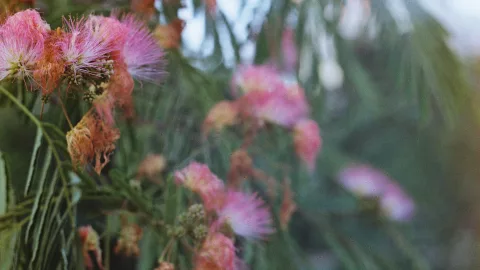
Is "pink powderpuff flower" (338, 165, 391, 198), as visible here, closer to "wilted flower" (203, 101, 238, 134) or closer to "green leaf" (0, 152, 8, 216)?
"wilted flower" (203, 101, 238, 134)

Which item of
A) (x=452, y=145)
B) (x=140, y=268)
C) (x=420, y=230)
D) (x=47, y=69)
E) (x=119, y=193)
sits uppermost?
(x=47, y=69)

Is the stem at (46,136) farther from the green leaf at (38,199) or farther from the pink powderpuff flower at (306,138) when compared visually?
the pink powderpuff flower at (306,138)

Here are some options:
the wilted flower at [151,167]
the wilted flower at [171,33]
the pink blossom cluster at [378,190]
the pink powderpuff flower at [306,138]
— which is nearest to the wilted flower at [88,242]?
the wilted flower at [151,167]

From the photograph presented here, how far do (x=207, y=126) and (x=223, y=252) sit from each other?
0.94 ft

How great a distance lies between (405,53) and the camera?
0.91 metres

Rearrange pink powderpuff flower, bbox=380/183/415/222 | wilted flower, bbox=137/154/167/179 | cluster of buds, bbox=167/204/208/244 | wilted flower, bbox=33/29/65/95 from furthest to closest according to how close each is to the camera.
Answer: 1. pink powderpuff flower, bbox=380/183/415/222
2. wilted flower, bbox=137/154/167/179
3. cluster of buds, bbox=167/204/208/244
4. wilted flower, bbox=33/29/65/95

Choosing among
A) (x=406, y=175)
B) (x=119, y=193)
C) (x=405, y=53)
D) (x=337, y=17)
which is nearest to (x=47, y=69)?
(x=119, y=193)

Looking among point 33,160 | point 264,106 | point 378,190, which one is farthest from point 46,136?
point 378,190

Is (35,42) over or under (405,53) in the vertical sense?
over

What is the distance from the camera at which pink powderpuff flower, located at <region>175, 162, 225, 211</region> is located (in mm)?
566

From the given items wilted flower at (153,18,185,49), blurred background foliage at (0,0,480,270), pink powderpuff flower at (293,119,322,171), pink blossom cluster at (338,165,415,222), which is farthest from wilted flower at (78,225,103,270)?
pink blossom cluster at (338,165,415,222)

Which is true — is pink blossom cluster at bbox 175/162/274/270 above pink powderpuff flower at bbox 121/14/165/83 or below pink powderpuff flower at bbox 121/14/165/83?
below

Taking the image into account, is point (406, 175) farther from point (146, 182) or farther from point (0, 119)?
point (0, 119)

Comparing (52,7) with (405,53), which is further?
(405,53)
